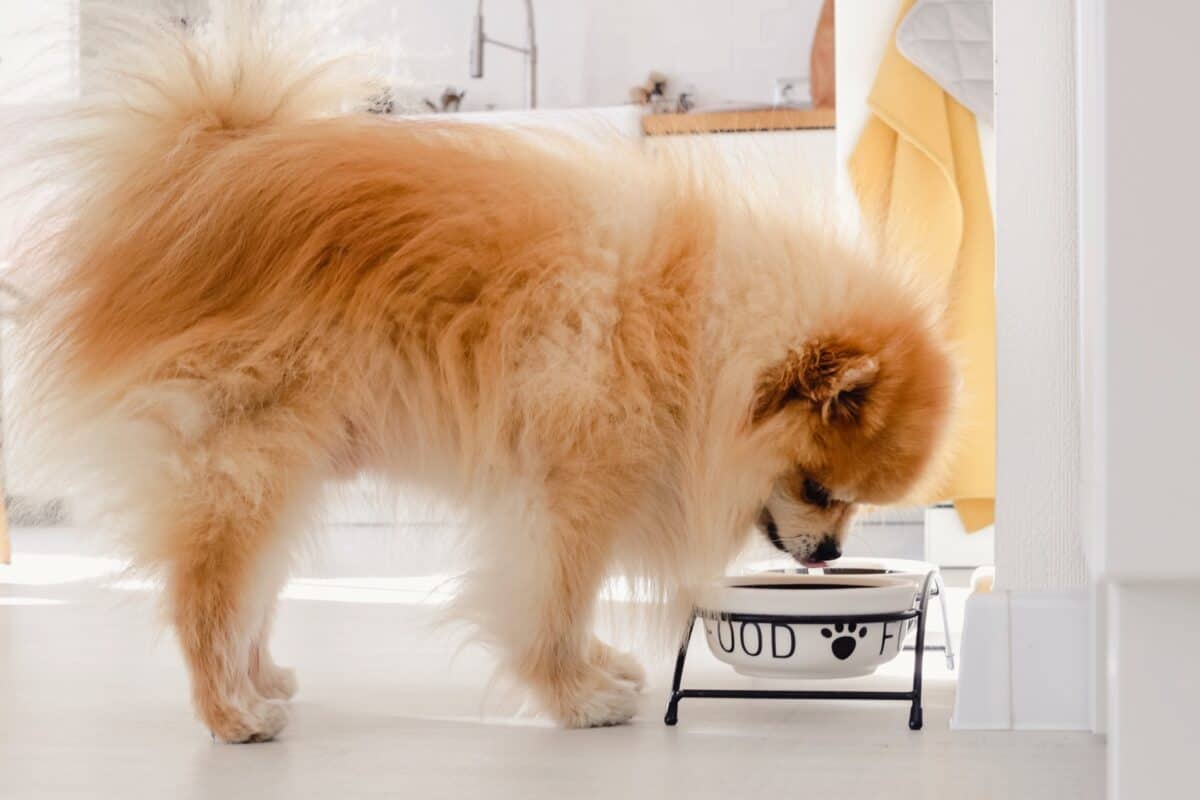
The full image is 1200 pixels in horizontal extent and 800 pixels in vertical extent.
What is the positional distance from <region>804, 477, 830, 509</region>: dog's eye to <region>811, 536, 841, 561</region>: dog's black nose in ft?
0.16

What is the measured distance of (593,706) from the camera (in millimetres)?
1687

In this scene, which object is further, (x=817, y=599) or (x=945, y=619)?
(x=945, y=619)

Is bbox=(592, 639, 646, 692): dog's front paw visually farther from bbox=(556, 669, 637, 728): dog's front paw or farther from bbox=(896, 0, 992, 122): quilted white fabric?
bbox=(896, 0, 992, 122): quilted white fabric

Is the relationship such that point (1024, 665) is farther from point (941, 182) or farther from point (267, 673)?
point (941, 182)

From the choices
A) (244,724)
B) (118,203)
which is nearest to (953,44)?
(118,203)

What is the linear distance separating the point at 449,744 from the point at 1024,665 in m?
0.64

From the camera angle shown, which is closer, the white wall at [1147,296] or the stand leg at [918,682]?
the white wall at [1147,296]

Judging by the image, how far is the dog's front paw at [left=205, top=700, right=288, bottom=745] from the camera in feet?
5.24

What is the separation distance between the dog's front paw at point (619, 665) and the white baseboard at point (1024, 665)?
19.0 inches

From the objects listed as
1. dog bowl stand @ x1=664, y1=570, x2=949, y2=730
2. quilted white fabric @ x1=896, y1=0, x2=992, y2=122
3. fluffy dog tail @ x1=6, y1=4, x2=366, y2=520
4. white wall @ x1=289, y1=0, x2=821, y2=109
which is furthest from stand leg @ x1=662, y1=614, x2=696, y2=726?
white wall @ x1=289, y1=0, x2=821, y2=109

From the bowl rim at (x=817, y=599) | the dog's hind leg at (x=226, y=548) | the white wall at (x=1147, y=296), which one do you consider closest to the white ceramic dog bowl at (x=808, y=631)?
the bowl rim at (x=817, y=599)

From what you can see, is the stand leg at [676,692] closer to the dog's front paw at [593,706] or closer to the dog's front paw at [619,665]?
the dog's front paw at [593,706]

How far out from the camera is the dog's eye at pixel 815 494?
1711 mm

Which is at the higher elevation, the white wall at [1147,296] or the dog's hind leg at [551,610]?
the white wall at [1147,296]
